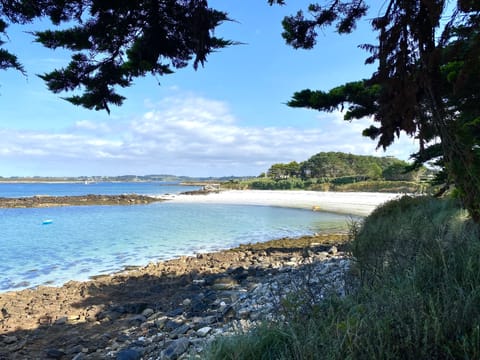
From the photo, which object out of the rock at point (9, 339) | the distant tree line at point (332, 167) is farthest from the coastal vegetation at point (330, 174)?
the rock at point (9, 339)

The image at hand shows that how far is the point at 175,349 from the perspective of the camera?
3.72 m

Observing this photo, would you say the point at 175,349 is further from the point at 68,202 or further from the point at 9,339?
the point at 68,202

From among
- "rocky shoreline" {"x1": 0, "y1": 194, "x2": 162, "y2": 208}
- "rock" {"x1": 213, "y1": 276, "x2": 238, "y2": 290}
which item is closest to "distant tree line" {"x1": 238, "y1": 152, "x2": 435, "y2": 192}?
"rocky shoreline" {"x1": 0, "y1": 194, "x2": 162, "y2": 208}

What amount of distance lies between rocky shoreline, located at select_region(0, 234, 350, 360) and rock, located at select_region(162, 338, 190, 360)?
0.04 feet

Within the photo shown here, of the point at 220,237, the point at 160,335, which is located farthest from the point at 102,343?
the point at 220,237

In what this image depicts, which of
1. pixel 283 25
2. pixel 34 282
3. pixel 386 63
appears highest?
pixel 283 25

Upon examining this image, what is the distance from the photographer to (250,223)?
21.4 m

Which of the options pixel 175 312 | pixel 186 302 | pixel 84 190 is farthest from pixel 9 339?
pixel 84 190

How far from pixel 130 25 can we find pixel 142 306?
531 centimetres

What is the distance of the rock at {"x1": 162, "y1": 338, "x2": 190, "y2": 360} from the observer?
362cm

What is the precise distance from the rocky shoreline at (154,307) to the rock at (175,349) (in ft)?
0.04

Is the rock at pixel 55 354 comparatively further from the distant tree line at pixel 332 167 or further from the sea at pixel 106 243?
the distant tree line at pixel 332 167

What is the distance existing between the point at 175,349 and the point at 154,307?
3.07m

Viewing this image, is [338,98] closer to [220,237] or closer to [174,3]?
[174,3]
